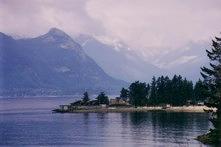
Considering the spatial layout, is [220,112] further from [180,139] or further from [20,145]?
[20,145]

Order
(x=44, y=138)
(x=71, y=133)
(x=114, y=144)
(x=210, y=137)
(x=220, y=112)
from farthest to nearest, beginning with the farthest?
(x=71, y=133) → (x=44, y=138) → (x=114, y=144) → (x=210, y=137) → (x=220, y=112)

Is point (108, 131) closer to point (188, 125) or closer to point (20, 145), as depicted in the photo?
point (188, 125)

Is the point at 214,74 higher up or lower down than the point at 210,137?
higher up

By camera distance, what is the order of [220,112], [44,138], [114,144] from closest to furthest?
[220,112], [114,144], [44,138]

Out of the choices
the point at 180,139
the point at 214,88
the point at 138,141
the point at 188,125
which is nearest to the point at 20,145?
the point at 138,141

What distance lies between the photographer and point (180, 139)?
503ft

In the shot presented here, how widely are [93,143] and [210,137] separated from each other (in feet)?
99.6

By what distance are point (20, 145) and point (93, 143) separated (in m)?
18.3

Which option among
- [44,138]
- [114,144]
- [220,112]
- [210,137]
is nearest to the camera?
[220,112]

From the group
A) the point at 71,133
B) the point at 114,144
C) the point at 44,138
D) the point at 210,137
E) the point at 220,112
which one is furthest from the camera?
the point at 71,133

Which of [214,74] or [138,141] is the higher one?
[214,74]

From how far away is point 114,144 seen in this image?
145 meters

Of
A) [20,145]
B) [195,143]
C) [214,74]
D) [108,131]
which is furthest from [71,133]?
[214,74]

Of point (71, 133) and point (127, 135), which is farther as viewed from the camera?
point (71, 133)
